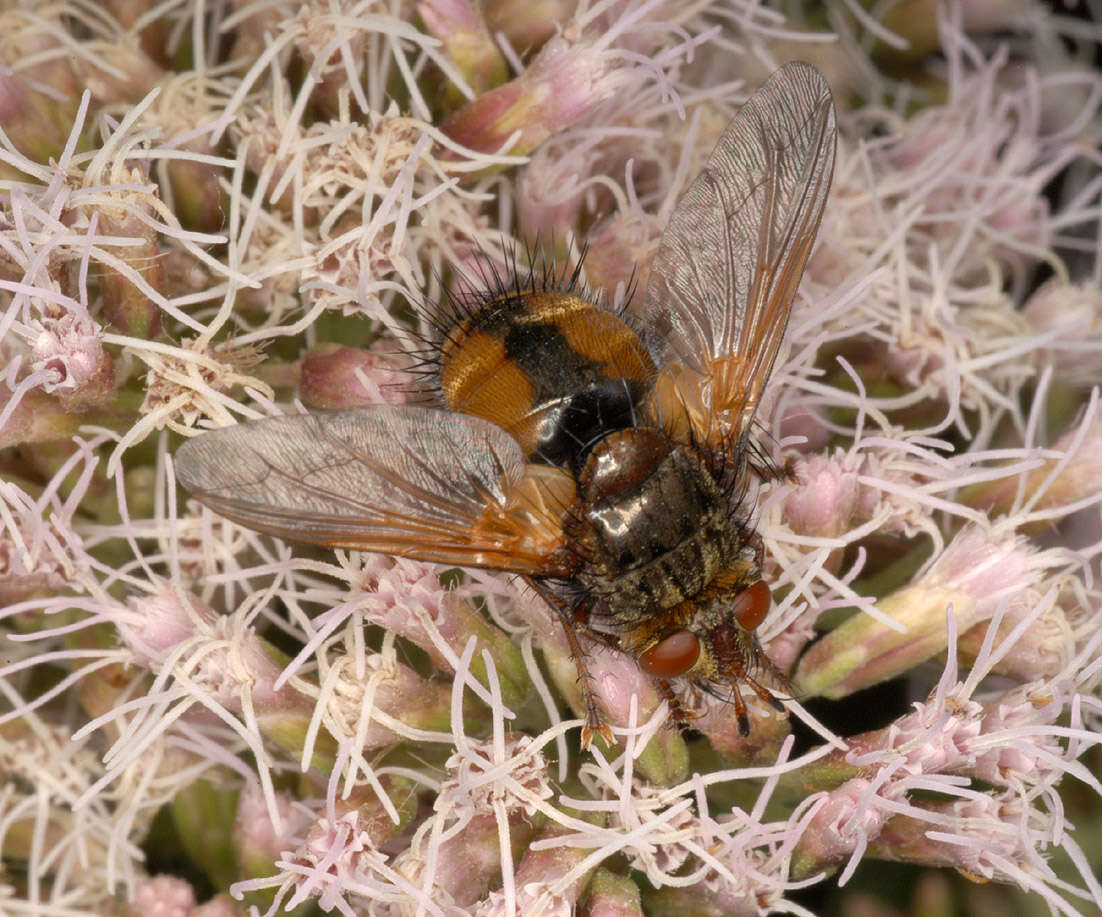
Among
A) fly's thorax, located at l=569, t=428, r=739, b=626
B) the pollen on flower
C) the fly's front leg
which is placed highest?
the pollen on flower

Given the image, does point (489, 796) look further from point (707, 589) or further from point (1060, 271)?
point (1060, 271)

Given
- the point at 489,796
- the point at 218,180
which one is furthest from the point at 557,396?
the point at 218,180

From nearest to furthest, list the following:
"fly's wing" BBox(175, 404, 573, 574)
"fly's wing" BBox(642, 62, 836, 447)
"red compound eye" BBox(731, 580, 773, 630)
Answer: "fly's wing" BBox(175, 404, 573, 574) < "red compound eye" BBox(731, 580, 773, 630) < "fly's wing" BBox(642, 62, 836, 447)

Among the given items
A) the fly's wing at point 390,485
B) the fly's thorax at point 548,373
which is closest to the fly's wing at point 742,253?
the fly's thorax at point 548,373

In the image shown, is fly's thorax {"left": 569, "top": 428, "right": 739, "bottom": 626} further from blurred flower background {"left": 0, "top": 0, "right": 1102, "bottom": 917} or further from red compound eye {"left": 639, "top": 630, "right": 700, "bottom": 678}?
blurred flower background {"left": 0, "top": 0, "right": 1102, "bottom": 917}

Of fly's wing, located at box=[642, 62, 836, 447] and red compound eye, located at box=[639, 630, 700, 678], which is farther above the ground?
fly's wing, located at box=[642, 62, 836, 447]

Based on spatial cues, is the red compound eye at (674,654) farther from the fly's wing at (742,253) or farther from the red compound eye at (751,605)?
the fly's wing at (742,253)

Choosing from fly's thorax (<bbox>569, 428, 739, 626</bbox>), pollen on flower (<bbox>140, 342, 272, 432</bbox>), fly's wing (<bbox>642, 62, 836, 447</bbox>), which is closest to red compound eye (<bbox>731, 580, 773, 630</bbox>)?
fly's thorax (<bbox>569, 428, 739, 626</bbox>)
